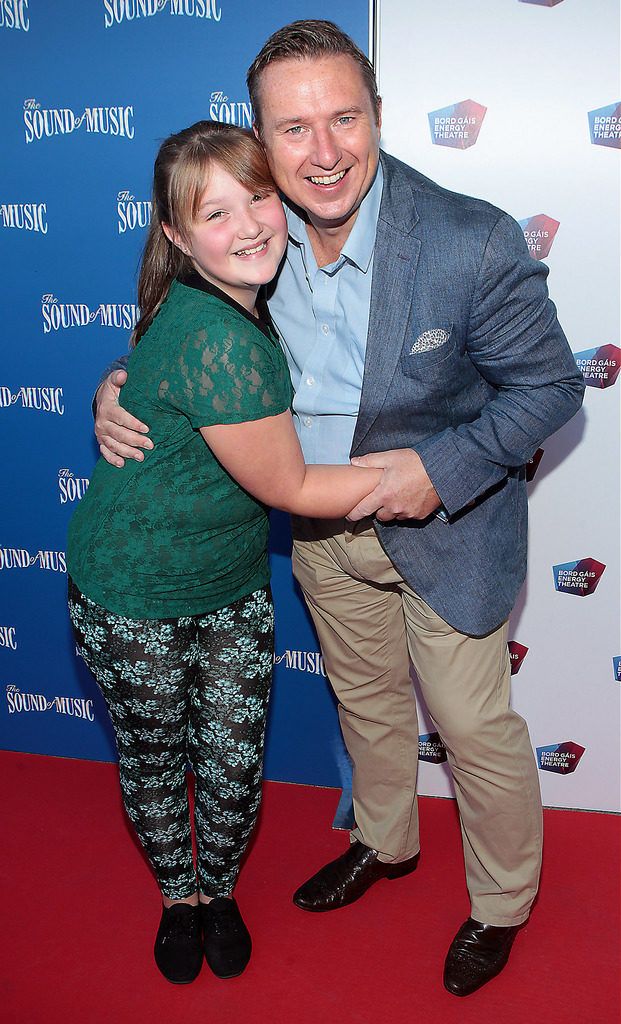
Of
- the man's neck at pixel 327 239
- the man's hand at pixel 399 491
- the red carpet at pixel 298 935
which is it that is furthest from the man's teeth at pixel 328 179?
the red carpet at pixel 298 935

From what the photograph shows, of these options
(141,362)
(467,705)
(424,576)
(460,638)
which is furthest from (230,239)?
(467,705)

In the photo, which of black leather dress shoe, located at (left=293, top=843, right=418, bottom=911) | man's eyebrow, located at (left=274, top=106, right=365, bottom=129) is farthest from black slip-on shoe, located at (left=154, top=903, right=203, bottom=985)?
man's eyebrow, located at (left=274, top=106, right=365, bottom=129)

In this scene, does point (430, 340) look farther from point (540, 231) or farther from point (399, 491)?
point (540, 231)

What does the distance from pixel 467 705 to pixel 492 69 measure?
1394mm

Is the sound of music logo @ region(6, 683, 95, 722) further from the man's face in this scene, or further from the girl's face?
the man's face

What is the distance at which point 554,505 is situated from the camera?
232cm

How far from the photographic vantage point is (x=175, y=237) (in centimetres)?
165

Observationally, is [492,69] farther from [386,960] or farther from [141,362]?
[386,960]

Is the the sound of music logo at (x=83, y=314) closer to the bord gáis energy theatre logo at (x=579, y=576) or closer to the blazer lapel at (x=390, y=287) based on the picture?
the blazer lapel at (x=390, y=287)

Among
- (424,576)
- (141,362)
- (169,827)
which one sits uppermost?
(141,362)

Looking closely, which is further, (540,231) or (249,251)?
(540,231)

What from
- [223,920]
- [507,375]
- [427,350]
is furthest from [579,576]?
[223,920]

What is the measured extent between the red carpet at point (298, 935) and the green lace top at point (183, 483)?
88 centimetres

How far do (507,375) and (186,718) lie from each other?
0.93 meters
